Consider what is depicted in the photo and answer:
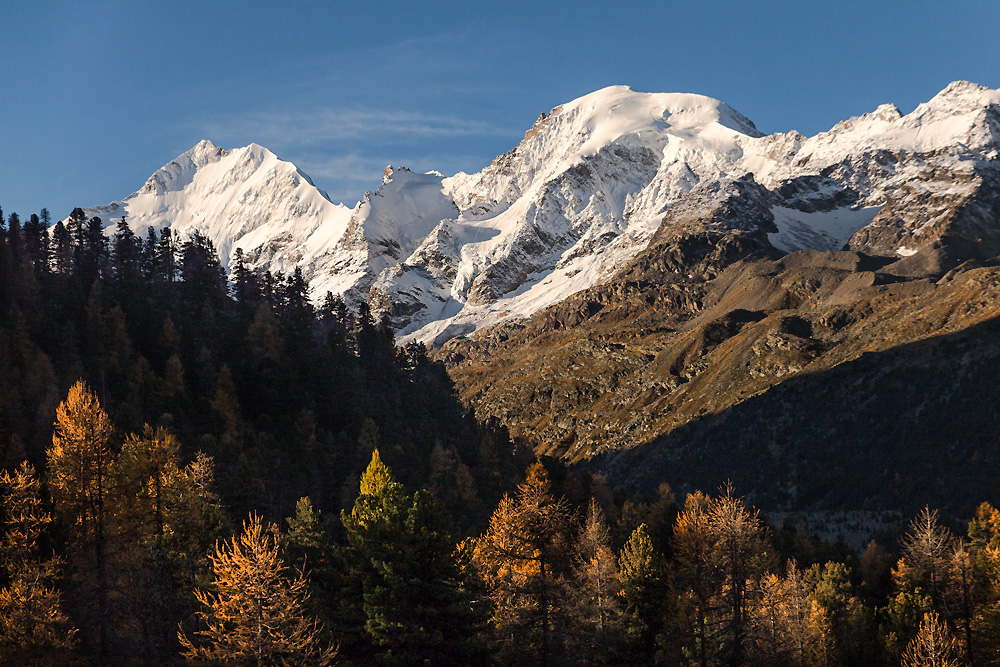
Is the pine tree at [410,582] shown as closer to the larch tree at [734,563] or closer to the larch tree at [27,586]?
the larch tree at [27,586]

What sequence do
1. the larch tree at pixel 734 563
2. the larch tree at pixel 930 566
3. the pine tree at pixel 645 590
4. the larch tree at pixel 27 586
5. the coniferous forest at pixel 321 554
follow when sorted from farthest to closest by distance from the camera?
the larch tree at pixel 930 566 < the pine tree at pixel 645 590 < the larch tree at pixel 734 563 < the coniferous forest at pixel 321 554 < the larch tree at pixel 27 586

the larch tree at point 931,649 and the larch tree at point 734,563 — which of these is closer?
the larch tree at point 734,563

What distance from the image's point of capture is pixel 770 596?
6162 cm

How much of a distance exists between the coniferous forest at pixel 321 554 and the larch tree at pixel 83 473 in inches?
5.6

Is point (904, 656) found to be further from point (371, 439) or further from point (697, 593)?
point (371, 439)

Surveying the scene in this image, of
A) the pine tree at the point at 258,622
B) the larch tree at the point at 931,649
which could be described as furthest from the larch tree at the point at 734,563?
the pine tree at the point at 258,622

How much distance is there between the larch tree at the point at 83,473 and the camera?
163 feet

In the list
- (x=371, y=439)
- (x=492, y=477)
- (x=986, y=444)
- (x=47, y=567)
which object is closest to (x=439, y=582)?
(x=47, y=567)

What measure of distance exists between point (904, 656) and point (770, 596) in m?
11.8

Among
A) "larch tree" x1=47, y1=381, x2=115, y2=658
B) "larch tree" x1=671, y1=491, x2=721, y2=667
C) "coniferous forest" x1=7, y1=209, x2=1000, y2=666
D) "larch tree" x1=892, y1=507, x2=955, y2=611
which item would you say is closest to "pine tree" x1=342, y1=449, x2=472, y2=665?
"coniferous forest" x1=7, y1=209, x2=1000, y2=666

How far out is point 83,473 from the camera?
50.1 m

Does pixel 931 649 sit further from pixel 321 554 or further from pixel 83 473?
pixel 83 473

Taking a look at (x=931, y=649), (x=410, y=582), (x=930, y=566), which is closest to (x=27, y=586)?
(x=410, y=582)

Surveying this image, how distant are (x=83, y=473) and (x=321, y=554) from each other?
53.5 ft
